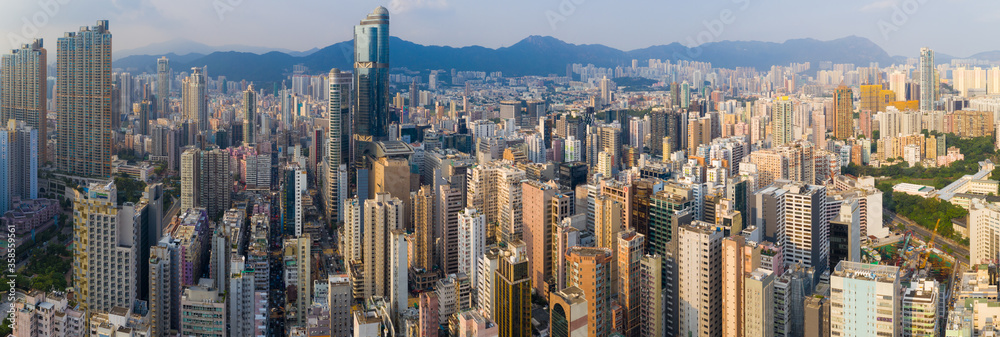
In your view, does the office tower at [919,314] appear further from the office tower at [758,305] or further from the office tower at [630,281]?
the office tower at [630,281]

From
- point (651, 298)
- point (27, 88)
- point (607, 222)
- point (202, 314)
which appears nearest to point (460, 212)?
point (607, 222)

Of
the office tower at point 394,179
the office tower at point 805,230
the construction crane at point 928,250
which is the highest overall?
the office tower at point 394,179

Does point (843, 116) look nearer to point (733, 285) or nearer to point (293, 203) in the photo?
point (293, 203)

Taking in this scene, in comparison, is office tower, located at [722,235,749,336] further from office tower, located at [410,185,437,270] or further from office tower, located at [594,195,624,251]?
office tower, located at [410,185,437,270]

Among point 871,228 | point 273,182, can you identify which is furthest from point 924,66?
point 273,182

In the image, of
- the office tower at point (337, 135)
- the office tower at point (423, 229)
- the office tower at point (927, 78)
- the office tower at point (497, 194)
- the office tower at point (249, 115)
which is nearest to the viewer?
the office tower at point (423, 229)

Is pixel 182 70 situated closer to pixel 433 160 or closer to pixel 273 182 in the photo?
pixel 273 182

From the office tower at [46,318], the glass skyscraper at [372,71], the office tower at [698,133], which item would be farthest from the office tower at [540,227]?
the office tower at [698,133]
